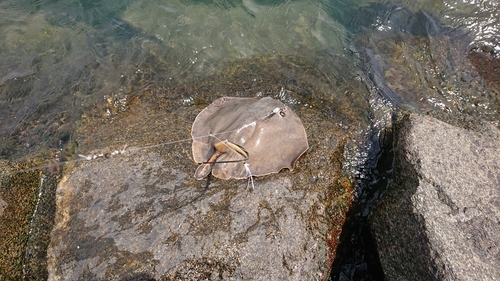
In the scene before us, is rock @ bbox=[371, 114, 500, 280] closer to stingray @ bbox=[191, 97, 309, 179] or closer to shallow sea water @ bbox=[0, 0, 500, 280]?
shallow sea water @ bbox=[0, 0, 500, 280]

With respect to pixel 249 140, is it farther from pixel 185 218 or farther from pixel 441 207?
pixel 441 207

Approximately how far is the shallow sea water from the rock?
0.63 m

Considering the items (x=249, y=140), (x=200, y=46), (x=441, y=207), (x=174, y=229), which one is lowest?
(x=174, y=229)

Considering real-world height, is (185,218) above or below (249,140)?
below

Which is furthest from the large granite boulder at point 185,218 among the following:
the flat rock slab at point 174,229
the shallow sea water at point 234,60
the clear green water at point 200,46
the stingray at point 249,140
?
the clear green water at point 200,46

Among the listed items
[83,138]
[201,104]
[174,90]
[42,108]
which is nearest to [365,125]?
[201,104]

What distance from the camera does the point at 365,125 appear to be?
5.78m

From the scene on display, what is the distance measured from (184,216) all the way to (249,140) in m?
1.40

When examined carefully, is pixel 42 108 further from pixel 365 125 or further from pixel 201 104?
pixel 365 125

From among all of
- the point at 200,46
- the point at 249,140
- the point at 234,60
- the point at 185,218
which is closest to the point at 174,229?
the point at 185,218

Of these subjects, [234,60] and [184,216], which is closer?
[184,216]

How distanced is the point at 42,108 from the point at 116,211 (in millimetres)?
2969

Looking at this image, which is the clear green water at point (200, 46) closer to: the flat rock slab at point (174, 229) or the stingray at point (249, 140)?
the stingray at point (249, 140)

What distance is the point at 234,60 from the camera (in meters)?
7.13
